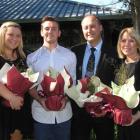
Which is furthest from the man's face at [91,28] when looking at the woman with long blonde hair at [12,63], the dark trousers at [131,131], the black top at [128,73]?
the dark trousers at [131,131]

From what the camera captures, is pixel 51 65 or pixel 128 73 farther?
pixel 51 65

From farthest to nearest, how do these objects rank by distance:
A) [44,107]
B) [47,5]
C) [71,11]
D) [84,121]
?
[47,5] → [71,11] → [84,121] → [44,107]

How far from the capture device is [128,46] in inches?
200

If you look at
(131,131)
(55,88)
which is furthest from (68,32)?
(55,88)

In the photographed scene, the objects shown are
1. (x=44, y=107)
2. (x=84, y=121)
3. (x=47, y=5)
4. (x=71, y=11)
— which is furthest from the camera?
(x=47, y=5)

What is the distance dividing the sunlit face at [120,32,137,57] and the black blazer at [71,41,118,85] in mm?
172

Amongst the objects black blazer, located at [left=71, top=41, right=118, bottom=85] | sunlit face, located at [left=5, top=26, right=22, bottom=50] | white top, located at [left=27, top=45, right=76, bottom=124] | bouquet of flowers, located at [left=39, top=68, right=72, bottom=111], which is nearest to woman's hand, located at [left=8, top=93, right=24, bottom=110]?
bouquet of flowers, located at [left=39, top=68, right=72, bottom=111]

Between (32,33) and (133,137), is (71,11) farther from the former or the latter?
(133,137)

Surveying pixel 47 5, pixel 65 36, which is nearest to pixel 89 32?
pixel 65 36

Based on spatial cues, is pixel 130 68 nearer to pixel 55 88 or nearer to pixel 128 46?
pixel 128 46

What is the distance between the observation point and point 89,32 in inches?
207

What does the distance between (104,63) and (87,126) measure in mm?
701

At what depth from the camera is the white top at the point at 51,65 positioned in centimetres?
500

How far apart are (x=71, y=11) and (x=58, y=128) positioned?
289 inches
